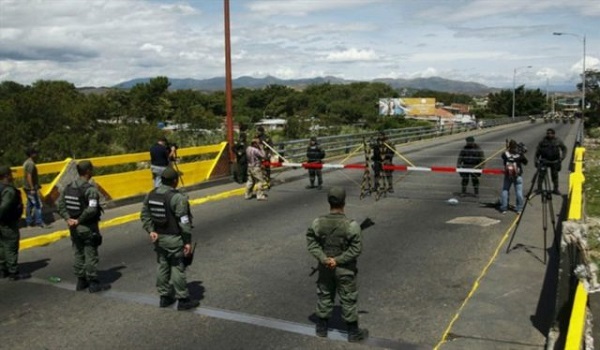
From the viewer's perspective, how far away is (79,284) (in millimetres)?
7625

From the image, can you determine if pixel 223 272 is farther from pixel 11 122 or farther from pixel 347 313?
pixel 11 122

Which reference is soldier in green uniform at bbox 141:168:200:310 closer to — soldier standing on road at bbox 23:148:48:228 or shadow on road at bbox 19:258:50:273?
shadow on road at bbox 19:258:50:273

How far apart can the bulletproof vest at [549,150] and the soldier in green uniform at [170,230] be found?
1122cm

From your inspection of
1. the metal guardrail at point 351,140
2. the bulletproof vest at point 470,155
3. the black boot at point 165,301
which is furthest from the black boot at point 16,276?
the metal guardrail at point 351,140

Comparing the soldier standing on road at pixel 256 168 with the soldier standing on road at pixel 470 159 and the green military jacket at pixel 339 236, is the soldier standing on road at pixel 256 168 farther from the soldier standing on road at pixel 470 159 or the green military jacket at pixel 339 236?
the green military jacket at pixel 339 236

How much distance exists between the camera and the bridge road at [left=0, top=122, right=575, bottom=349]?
6020mm

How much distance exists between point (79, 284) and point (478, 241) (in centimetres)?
668

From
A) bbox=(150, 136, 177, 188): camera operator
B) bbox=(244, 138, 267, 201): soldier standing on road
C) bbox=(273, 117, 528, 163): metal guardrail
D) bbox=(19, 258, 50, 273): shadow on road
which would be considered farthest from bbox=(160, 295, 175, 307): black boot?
bbox=(273, 117, 528, 163): metal guardrail

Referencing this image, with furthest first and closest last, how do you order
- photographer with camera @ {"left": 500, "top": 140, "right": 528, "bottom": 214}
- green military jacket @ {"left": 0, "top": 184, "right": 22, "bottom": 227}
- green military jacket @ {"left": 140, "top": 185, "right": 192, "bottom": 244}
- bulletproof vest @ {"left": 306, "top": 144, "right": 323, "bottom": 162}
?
bulletproof vest @ {"left": 306, "top": 144, "right": 323, "bottom": 162}
photographer with camera @ {"left": 500, "top": 140, "right": 528, "bottom": 214}
green military jacket @ {"left": 0, "top": 184, "right": 22, "bottom": 227}
green military jacket @ {"left": 140, "top": 185, "right": 192, "bottom": 244}

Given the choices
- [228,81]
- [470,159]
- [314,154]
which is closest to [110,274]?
[314,154]

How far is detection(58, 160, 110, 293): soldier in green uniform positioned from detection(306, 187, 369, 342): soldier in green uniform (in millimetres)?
3262

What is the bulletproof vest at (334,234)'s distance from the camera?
568 cm

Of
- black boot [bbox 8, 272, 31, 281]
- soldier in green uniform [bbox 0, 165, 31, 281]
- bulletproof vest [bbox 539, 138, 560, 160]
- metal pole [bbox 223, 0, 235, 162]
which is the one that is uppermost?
metal pole [bbox 223, 0, 235, 162]

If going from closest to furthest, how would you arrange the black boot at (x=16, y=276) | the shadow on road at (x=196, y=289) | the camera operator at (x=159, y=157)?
1. the shadow on road at (x=196, y=289)
2. the black boot at (x=16, y=276)
3. the camera operator at (x=159, y=157)
